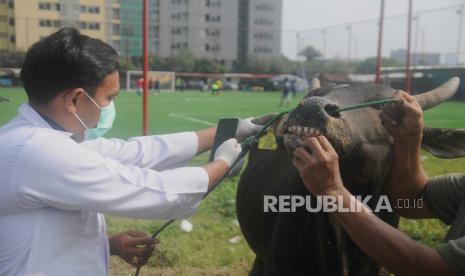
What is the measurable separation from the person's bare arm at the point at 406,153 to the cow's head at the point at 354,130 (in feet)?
0.31

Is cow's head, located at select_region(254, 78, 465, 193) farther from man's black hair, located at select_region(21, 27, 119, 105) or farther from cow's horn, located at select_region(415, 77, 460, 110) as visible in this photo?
man's black hair, located at select_region(21, 27, 119, 105)

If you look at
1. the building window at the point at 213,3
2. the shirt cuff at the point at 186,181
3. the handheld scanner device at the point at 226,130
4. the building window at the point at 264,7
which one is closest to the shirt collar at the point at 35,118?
the shirt cuff at the point at 186,181

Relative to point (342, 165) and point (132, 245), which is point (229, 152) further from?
point (132, 245)

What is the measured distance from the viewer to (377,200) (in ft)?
9.74

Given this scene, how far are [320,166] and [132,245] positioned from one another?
3.93ft

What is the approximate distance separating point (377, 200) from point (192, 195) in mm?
1259

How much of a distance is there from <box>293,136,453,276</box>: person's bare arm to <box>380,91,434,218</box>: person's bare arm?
24.8 inches

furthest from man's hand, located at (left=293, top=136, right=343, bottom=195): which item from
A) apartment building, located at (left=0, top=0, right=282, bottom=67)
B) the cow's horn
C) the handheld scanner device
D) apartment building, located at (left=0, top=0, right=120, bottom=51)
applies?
apartment building, located at (left=0, top=0, right=120, bottom=51)

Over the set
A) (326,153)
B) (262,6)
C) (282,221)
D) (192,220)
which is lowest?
(192,220)

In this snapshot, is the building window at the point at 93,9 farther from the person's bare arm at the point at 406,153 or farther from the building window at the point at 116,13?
the person's bare arm at the point at 406,153

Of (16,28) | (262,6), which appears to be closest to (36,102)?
(16,28)

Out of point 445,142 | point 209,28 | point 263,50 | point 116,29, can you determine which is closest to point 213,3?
point 263,50

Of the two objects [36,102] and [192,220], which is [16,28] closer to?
[192,220]

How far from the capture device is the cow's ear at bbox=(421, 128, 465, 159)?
108 inches
